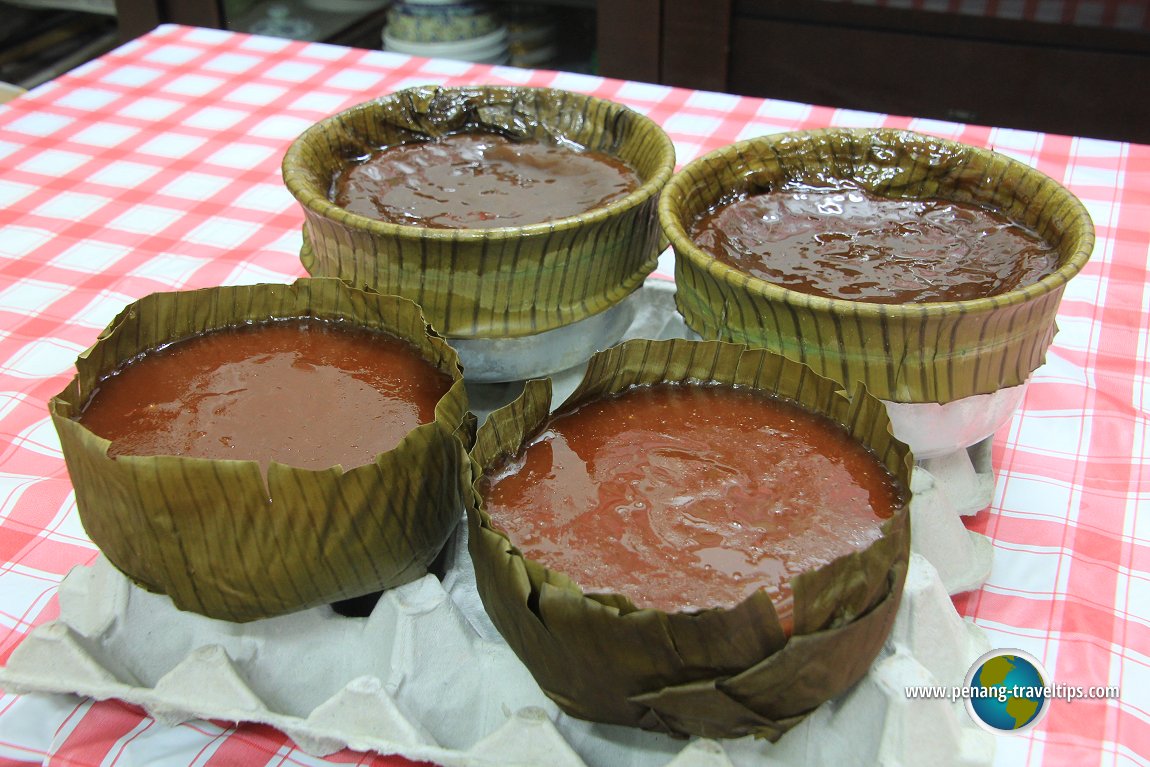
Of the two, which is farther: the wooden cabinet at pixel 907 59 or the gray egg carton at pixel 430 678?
the wooden cabinet at pixel 907 59

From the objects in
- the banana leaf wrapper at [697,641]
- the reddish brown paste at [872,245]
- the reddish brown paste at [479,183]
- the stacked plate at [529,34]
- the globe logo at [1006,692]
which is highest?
the reddish brown paste at [479,183]

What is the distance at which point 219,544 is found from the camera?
80cm

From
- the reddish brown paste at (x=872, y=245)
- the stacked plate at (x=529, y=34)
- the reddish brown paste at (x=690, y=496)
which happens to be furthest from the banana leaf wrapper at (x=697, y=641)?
the stacked plate at (x=529, y=34)

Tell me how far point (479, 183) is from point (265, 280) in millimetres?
465

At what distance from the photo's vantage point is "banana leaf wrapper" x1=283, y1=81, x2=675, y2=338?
101cm

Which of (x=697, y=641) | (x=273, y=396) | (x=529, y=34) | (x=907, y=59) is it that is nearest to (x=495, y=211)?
(x=273, y=396)

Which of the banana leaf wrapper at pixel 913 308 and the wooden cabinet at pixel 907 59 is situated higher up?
the banana leaf wrapper at pixel 913 308

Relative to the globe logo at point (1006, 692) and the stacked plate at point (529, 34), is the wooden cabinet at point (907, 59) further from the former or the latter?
the globe logo at point (1006, 692)

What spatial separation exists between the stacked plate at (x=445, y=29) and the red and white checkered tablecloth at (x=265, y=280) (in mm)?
791

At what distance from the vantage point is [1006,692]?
882mm

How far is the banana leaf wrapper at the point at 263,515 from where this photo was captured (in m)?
0.78

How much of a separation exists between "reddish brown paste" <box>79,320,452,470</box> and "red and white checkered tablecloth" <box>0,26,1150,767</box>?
0.24 metres

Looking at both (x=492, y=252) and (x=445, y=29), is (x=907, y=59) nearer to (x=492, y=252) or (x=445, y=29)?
(x=445, y=29)

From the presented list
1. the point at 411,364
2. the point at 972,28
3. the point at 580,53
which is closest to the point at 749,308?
the point at 411,364
